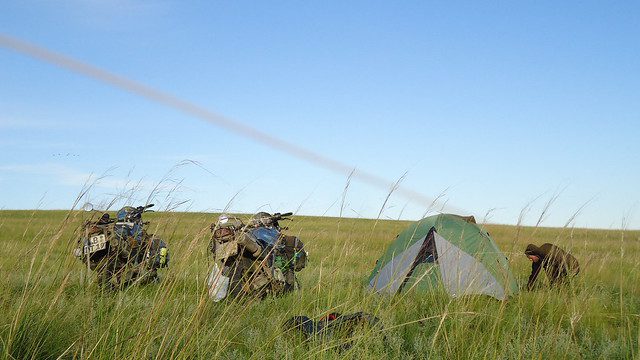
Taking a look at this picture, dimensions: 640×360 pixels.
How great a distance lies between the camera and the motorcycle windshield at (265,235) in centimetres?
669

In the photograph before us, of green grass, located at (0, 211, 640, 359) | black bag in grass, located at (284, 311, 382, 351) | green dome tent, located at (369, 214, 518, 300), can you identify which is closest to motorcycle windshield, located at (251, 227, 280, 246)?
green grass, located at (0, 211, 640, 359)

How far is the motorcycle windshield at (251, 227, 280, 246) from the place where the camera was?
6691mm

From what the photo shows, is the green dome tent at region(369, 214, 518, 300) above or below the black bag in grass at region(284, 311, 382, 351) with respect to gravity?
above

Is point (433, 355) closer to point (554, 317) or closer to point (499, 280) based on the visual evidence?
point (554, 317)

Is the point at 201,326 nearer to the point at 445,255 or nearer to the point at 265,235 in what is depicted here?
the point at 265,235

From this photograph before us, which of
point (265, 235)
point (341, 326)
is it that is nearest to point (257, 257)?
point (265, 235)

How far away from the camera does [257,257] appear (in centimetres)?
638

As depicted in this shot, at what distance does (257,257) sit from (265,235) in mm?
456

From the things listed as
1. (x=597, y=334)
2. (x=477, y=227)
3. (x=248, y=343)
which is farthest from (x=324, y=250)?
(x=248, y=343)

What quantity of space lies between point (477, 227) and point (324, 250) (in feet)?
26.7

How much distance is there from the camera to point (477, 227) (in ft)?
26.9

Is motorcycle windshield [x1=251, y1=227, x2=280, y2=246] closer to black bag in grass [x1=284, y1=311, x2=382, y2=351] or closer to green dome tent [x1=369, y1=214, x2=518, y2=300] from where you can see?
green dome tent [x1=369, y1=214, x2=518, y2=300]

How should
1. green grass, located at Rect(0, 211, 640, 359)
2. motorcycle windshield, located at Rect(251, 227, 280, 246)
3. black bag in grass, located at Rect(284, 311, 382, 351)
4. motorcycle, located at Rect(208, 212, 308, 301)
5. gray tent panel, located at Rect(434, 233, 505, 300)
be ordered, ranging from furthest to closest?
gray tent panel, located at Rect(434, 233, 505, 300) < motorcycle windshield, located at Rect(251, 227, 280, 246) < motorcycle, located at Rect(208, 212, 308, 301) < black bag in grass, located at Rect(284, 311, 382, 351) < green grass, located at Rect(0, 211, 640, 359)

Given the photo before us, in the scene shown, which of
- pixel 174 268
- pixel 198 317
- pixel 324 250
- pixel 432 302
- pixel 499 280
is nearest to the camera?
pixel 198 317
